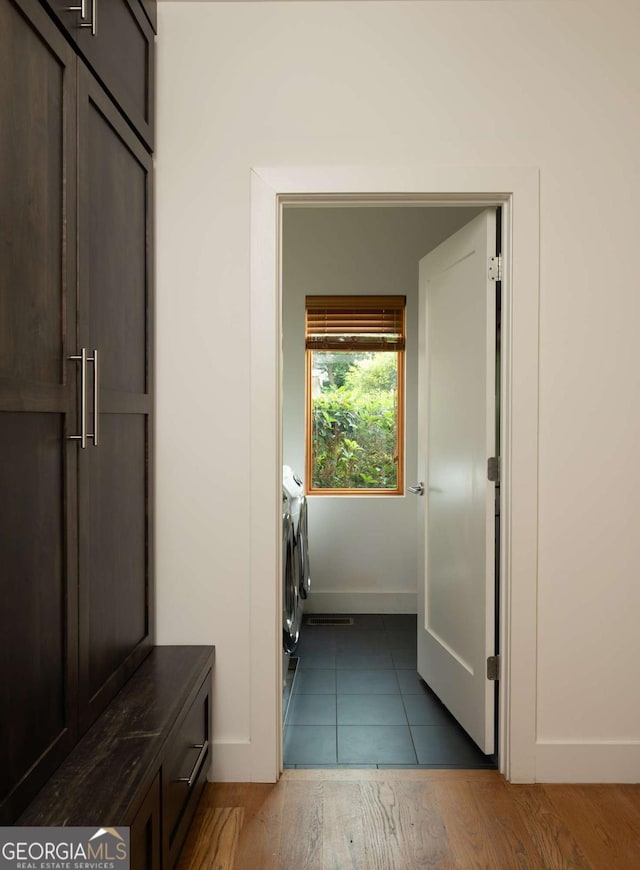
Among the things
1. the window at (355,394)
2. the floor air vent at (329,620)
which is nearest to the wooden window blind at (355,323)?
the window at (355,394)

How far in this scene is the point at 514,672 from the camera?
235 centimetres

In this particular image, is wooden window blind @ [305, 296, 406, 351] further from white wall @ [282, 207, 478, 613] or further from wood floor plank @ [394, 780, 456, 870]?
wood floor plank @ [394, 780, 456, 870]

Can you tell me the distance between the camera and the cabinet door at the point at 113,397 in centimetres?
165

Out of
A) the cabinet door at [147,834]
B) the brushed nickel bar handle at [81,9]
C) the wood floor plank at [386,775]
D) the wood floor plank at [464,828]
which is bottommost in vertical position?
the wood floor plank at [386,775]

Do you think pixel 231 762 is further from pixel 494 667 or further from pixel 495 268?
pixel 495 268

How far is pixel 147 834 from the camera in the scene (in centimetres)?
149

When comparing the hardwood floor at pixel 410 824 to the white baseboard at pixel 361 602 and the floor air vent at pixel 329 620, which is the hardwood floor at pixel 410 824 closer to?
the floor air vent at pixel 329 620

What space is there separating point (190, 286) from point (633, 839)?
2.24m

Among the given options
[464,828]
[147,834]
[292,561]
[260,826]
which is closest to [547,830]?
[464,828]

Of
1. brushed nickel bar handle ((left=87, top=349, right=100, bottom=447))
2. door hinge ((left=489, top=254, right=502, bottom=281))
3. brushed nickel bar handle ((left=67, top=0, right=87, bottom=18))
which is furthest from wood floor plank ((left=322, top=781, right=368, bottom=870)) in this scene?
brushed nickel bar handle ((left=67, top=0, right=87, bottom=18))

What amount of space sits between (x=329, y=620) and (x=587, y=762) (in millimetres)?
2139

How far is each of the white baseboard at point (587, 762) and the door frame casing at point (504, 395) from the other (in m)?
0.05

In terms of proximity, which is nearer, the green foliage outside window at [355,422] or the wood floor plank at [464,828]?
the wood floor plank at [464,828]

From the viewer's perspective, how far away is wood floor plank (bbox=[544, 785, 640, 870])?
6.36 feet
